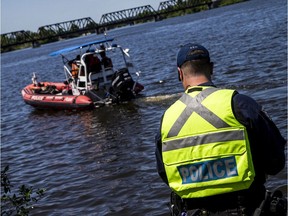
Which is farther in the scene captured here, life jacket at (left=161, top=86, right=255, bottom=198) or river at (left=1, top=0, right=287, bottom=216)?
river at (left=1, top=0, right=287, bottom=216)

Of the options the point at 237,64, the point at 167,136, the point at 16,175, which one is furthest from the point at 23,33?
the point at 167,136

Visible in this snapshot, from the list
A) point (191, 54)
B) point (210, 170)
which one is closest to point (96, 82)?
point (191, 54)

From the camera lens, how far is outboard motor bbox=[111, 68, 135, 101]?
16.4m

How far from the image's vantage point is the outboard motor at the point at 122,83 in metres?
16.4

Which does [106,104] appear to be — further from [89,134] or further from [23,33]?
[23,33]

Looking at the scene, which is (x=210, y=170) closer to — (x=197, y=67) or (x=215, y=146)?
(x=215, y=146)

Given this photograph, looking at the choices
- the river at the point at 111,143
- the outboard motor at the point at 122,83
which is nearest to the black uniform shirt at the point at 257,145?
the river at the point at 111,143

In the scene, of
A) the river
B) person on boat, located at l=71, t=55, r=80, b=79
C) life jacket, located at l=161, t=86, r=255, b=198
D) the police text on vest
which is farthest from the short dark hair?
person on boat, located at l=71, t=55, r=80, b=79

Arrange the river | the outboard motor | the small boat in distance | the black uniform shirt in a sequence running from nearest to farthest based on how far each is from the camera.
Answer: the black uniform shirt → the river → the outboard motor → the small boat in distance

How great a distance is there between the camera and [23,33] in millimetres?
121188

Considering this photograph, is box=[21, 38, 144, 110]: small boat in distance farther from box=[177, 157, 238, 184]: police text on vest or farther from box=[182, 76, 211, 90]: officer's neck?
box=[177, 157, 238, 184]: police text on vest

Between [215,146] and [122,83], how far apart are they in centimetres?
1381

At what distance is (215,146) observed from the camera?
282cm

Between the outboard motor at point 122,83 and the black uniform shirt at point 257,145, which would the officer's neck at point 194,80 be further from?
the outboard motor at point 122,83
